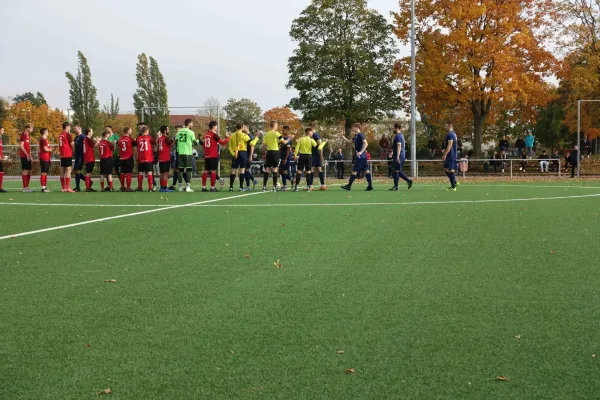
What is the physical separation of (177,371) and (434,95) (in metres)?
37.8

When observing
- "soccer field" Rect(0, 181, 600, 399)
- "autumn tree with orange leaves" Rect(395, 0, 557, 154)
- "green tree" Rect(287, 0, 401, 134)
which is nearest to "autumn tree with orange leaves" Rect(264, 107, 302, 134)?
"green tree" Rect(287, 0, 401, 134)

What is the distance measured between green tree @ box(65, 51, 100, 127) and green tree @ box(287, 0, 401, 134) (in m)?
22.7

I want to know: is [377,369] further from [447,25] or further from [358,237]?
[447,25]

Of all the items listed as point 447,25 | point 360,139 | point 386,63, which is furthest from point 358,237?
point 386,63

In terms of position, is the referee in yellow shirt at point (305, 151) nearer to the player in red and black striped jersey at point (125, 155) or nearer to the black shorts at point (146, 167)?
the black shorts at point (146, 167)

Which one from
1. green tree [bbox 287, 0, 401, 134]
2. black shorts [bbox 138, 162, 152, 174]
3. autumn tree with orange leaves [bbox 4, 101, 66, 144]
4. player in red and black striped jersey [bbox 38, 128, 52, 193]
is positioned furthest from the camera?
autumn tree with orange leaves [bbox 4, 101, 66, 144]

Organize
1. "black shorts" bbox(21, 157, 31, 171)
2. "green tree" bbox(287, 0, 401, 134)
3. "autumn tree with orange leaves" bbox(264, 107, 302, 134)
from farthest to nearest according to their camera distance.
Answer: "autumn tree with orange leaves" bbox(264, 107, 302, 134), "green tree" bbox(287, 0, 401, 134), "black shorts" bbox(21, 157, 31, 171)

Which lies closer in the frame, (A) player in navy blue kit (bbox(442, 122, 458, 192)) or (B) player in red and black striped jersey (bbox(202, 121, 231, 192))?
(A) player in navy blue kit (bbox(442, 122, 458, 192))

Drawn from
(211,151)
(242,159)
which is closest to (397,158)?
(242,159)

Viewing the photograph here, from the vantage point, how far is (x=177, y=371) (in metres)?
3.70

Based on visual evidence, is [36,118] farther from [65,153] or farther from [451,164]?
[451,164]

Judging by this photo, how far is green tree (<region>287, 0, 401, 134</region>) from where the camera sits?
51906mm

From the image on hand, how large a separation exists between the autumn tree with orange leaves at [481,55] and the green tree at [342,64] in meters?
11.8

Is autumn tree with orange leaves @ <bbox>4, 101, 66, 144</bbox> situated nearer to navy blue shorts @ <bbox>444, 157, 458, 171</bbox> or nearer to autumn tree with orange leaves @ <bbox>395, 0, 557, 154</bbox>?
autumn tree with orange leaves @ <bbox>395, 0, 557, 154</bbox>
